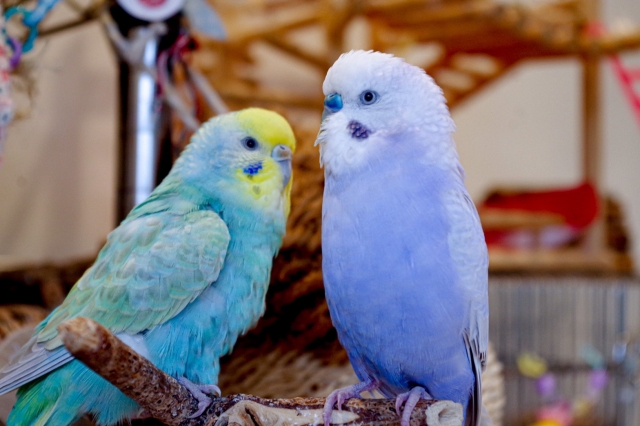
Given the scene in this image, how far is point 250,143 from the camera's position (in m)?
0.67

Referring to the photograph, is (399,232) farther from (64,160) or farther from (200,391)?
(64,160)

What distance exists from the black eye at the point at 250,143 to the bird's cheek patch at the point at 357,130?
15 cm

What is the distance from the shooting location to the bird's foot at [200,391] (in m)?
0.56

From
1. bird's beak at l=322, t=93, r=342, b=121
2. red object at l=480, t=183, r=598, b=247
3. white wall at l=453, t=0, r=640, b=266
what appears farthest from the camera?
white wall at l=453, t=0, r=640, b=266

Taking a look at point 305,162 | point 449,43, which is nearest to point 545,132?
point 449,43

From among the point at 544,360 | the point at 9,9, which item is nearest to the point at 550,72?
the point at 544,360

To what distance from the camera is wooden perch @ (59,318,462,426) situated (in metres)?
0.46

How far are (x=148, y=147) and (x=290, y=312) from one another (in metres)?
0.34

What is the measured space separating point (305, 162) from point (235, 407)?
464mm

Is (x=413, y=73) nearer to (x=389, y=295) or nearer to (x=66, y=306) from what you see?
(x=389, y=295)

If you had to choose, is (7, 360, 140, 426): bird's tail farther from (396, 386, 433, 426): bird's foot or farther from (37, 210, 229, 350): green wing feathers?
(396, 386, 433, 426): bird's foot

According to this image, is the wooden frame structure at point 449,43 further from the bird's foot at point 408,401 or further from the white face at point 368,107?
the bird's foot at point 408,401

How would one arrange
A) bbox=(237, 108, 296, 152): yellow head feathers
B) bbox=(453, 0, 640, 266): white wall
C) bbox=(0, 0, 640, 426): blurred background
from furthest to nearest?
bbox=(453, 0, 640, 266): white wall, bbox=(0, 0, 640, 426): blurred background, bbox=(237, 108, 296, 152): yellow head feathers

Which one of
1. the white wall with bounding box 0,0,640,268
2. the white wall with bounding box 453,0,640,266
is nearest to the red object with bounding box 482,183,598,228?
the white wall with bounding box 453,0,640,266
